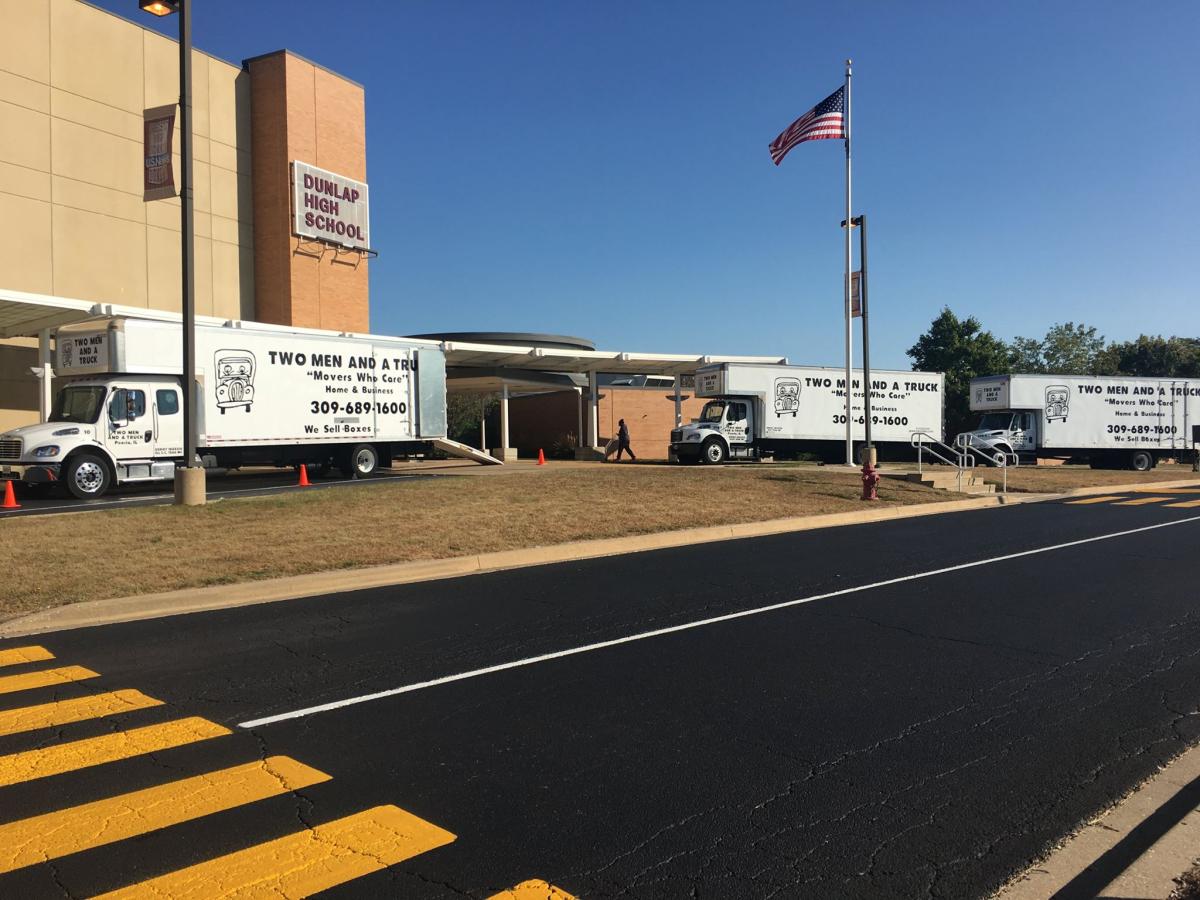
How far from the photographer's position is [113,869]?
3406 millimetres

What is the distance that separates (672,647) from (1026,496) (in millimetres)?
17625

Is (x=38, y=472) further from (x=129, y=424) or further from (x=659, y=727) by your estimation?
(x=659, y=727)

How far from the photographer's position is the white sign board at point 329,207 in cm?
3434

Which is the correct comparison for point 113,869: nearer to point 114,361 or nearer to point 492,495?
point 492,495

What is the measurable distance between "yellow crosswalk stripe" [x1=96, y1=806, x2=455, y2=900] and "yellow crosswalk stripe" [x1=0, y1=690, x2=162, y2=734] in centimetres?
239

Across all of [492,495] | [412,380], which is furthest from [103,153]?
[492,495]

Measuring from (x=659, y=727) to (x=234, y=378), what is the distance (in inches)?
738

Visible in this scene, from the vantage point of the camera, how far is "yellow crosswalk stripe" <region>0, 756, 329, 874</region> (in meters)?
3.60

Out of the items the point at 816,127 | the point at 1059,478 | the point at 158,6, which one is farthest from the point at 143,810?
the point at 1059,478

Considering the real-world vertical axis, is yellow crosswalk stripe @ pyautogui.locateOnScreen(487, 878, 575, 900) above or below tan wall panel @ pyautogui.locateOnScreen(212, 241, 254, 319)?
below

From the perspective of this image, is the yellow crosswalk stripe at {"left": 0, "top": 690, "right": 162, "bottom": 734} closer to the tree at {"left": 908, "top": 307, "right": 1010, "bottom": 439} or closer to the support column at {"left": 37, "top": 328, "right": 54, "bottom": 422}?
the support column at {"left": 37, "top": 328, "right": 54, "bottom": 422}

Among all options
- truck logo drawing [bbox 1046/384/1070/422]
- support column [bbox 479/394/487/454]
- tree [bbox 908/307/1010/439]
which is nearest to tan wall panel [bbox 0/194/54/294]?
support column [bbox 479/394/487/454]

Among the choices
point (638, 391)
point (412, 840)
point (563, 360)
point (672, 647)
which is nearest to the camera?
point (412, 840)

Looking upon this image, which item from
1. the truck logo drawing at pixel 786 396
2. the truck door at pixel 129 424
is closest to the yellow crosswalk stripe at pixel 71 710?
the truck door at pixel 129 424
